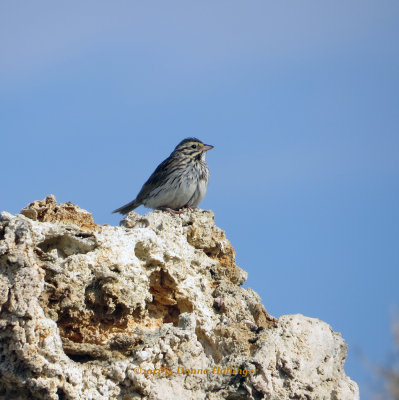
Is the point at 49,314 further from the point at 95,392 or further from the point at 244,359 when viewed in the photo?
the point at 244,359

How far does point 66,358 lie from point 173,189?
625cm

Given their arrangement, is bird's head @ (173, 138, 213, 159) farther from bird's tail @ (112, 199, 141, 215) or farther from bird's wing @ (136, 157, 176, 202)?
bird's tail @ (112, 199, 141, 215)

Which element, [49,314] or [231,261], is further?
[231,261]

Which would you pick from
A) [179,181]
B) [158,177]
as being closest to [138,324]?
[179,181]

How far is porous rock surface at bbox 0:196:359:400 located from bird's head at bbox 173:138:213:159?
548cm

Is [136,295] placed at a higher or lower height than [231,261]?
lower

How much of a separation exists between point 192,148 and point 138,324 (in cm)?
678

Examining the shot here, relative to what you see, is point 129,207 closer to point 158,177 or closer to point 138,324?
point 158,177

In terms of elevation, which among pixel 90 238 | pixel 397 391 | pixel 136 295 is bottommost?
pixel 136 295

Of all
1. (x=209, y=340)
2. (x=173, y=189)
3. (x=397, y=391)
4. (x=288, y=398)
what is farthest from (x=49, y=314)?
(x=397, y=391)

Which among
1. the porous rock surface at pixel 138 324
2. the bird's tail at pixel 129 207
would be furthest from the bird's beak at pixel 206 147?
the porous rock surface at pixel 138 324

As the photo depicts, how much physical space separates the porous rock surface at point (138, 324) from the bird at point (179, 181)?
428cm

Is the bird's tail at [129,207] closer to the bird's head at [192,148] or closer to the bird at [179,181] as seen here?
the bird at [179,181]

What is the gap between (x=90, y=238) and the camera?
19.8 ft
